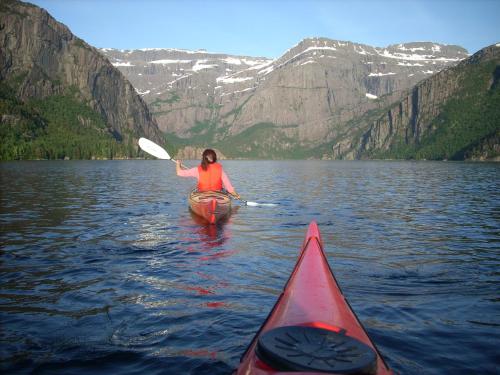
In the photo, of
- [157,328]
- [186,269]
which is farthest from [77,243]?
[157,328]

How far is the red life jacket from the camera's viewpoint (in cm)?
1918

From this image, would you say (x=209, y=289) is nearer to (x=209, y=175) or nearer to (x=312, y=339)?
(x=312, y=339)

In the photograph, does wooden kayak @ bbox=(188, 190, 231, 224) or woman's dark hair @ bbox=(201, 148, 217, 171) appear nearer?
woman's dark hair @ bbox=(201, 148, 217, 171)

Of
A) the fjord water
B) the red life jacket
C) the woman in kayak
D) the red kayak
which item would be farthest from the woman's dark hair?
the red kayak

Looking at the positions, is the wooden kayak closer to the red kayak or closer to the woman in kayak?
the woman in kayak

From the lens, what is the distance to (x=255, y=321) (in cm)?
751

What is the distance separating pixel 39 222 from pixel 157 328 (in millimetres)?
14069

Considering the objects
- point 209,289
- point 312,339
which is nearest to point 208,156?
point 209,289

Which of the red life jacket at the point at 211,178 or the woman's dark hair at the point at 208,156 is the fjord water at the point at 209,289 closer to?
the red life jacket at the point at 211,178

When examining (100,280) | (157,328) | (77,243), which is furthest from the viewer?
(77,243)

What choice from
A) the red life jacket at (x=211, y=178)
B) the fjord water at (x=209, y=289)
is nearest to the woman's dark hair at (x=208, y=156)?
the red life jacket at (x=211, y=178)

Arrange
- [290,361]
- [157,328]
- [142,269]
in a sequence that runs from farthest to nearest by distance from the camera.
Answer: [142,269]
[157,328]
[290,361]

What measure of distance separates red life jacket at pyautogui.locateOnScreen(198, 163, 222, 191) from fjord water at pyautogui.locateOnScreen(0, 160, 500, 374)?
1940 millimetres

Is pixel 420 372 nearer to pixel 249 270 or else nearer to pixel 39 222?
pixel 249 270
